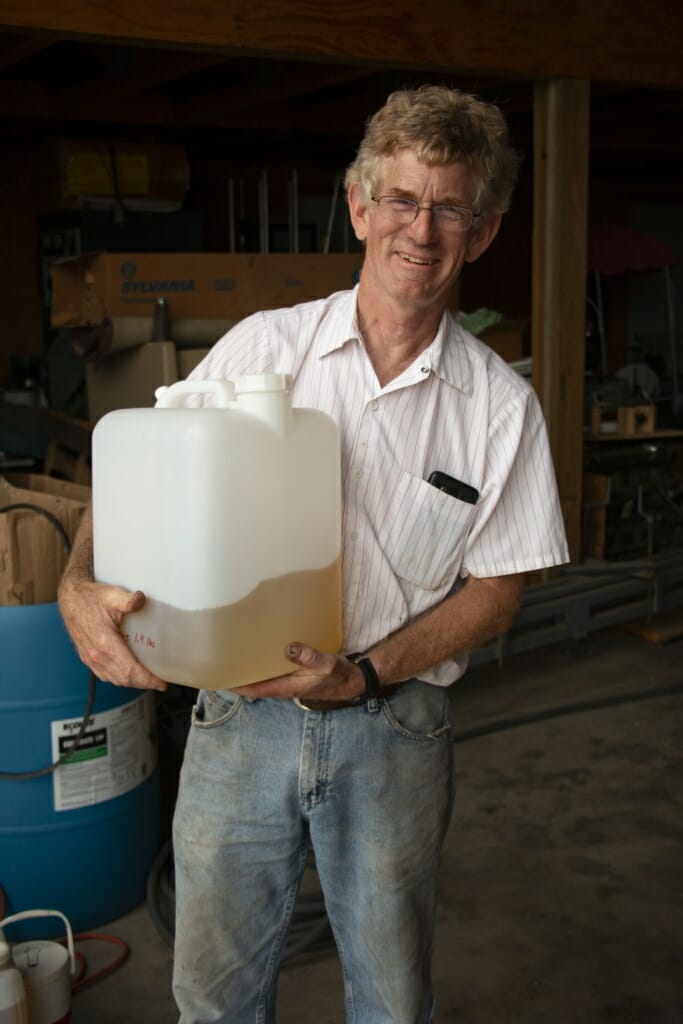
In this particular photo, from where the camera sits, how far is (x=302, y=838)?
1538 mm

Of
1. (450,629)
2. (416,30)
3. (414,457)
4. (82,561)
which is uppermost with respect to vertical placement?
(416,30)

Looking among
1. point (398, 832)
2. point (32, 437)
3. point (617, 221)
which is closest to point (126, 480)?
point (398, 832)

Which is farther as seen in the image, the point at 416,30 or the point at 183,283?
the point at 183,283

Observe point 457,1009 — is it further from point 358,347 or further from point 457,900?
point 358,347

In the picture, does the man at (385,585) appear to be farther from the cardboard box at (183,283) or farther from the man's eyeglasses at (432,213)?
the cardboard box at (183,283)

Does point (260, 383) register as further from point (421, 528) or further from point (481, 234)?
point (481, 234)

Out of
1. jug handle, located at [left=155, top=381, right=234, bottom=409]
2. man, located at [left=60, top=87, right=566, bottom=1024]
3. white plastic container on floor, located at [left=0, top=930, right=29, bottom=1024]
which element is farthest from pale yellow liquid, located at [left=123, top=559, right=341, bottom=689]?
white plastic container on floor, located at [left=0, top=930, right=29, bottom=1024]

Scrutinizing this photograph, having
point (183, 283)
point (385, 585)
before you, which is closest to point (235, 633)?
point (385, 585)

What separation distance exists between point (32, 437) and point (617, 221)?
634 cm

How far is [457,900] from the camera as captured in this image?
2.69 m

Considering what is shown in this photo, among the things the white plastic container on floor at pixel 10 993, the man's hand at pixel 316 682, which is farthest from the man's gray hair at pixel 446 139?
the white plastic container on floor at pixel 10 993

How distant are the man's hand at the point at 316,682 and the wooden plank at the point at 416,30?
2152 millimetres

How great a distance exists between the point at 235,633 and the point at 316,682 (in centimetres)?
13

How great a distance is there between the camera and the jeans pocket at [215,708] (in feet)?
4.85
